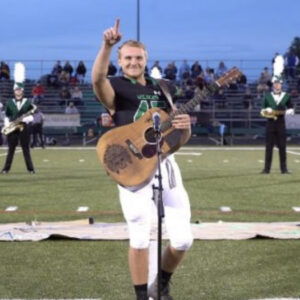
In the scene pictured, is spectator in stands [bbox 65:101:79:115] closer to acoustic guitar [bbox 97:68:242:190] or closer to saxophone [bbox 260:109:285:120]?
saxophone [bbox 260:109:285:120]

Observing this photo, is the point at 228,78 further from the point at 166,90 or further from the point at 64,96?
the point at 64,96

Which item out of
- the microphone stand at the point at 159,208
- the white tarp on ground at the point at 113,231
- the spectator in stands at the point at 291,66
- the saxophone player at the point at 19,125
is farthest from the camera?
the spectator in stands at the point at 291,66

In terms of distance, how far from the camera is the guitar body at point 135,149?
5.71m

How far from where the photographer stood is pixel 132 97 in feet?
19.4

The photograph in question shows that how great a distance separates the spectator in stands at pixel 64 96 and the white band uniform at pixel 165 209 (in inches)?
1402

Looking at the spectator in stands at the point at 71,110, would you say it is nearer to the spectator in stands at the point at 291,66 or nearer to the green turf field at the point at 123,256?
the spectator in stands at the point at 291,66

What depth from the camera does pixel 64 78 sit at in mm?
42906

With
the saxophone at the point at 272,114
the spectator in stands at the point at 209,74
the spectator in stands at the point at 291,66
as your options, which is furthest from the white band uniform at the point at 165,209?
the spectator in stands at the point at 291,66

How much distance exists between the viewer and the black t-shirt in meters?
5.91

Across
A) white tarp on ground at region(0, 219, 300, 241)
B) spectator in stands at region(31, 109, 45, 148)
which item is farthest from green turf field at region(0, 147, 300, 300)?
spectator in stands at region(31, 109, 45, 148)

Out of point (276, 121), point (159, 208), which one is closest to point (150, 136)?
point (159, 208)

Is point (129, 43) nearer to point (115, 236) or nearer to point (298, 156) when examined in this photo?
point (115, 236)

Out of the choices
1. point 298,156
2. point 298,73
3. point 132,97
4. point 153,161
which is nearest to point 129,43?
point 132,97

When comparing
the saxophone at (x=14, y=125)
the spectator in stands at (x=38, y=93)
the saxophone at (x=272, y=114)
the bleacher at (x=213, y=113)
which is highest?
the saxophone at (x=272, y=114)
